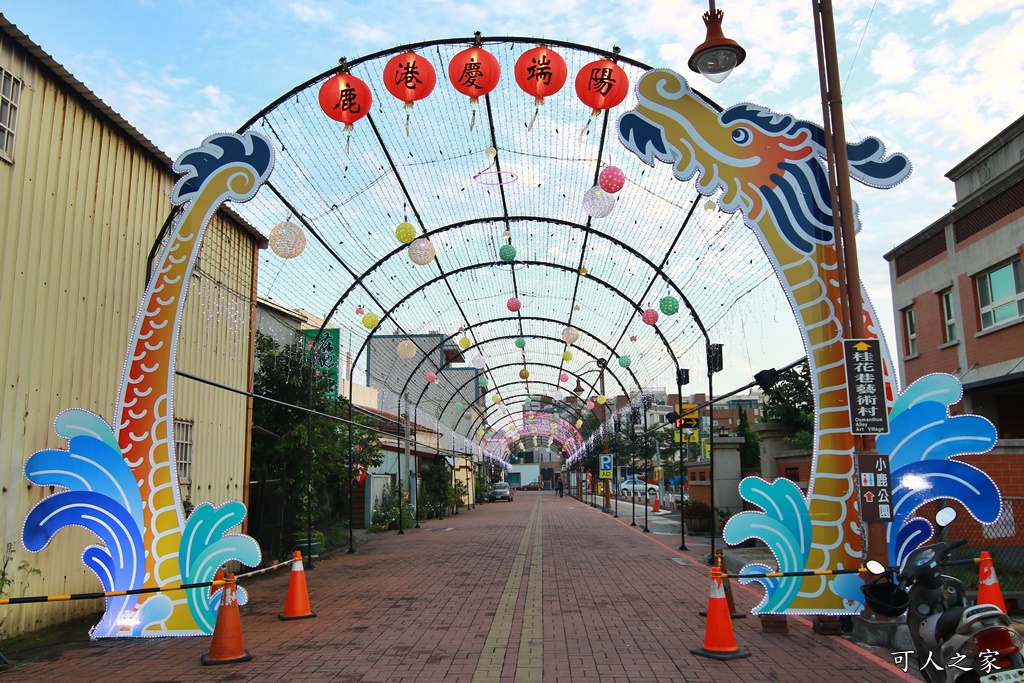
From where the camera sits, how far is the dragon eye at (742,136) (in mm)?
8852

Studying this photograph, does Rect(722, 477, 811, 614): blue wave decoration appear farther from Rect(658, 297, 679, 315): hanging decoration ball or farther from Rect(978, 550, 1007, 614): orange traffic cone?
Rect(658, 297, 679, 315): hanging decoration ball

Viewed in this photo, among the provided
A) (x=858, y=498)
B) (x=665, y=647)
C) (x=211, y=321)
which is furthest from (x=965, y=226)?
(x=211, y=321)

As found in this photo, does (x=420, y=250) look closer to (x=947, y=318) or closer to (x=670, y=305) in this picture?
(x=670, y=305)

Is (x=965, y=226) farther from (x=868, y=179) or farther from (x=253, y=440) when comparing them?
(x=253, y=440)

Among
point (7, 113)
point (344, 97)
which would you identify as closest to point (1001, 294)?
point (344, 97)

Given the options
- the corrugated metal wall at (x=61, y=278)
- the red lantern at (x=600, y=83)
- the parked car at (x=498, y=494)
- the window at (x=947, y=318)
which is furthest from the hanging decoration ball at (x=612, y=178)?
the parked car at (x=498, y=494)

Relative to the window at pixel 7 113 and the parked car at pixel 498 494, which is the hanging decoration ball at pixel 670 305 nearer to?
the window at pixel 7 113

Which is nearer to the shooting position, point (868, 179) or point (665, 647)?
point (665, 647)

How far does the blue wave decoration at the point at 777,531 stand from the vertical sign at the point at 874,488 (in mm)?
744

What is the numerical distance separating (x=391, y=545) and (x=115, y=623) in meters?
12.6

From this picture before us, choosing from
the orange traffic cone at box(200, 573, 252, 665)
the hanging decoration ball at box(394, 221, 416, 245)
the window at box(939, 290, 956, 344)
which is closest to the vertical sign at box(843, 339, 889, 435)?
the orange traffic cone at box(200, 573, 252, 665)

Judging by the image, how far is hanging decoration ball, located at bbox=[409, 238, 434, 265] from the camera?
13.6m

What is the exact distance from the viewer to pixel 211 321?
515 inches

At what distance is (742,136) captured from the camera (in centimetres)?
886
